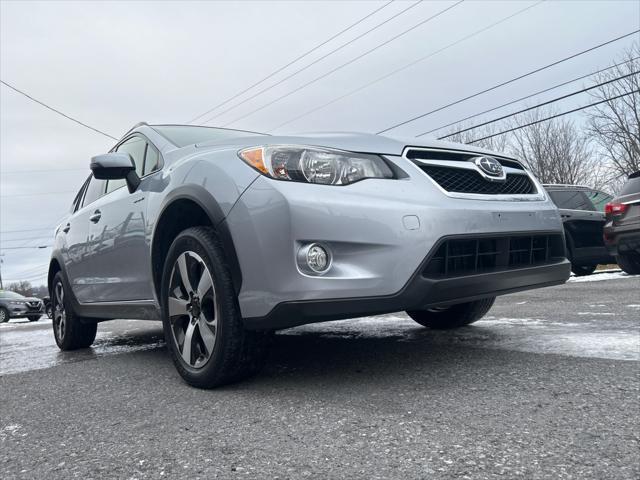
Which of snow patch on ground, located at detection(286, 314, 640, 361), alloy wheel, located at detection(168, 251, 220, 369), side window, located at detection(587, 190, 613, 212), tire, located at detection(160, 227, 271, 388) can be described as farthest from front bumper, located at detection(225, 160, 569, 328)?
side window, located at detection(587, 190, 613, 212)

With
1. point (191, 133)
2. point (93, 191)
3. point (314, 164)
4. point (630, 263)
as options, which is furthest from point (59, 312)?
point (630, 263)

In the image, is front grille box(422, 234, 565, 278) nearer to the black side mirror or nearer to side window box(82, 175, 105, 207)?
the black side mirror

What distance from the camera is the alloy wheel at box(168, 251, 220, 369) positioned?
2830mm

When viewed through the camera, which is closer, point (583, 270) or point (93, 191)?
point (93, 191)

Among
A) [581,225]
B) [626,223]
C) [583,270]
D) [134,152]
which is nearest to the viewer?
[134,152]

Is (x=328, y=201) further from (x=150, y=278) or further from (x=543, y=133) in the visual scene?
(x=543, y=133)

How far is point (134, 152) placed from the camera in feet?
13.8

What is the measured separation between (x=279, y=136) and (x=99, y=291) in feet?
7.20

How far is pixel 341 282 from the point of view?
2.49 meters

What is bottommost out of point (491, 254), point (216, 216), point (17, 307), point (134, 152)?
point (17, 307)

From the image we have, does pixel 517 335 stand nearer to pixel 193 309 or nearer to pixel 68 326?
pixel 193 309

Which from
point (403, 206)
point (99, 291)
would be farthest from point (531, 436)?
point (99, 291)

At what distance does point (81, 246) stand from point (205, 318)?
227 centimetres

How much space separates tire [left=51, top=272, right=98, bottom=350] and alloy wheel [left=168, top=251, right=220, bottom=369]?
2.28 meters
